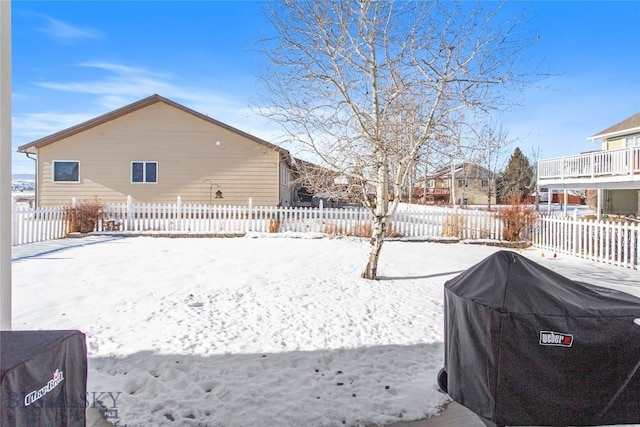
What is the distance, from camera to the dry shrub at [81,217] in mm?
13734

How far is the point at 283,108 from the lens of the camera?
7.81 m

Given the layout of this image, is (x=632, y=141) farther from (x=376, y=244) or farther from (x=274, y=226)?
(x=376, y=244)

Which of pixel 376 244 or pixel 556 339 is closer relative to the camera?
pixel 556 339

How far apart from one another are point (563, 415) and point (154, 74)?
14.8 metres

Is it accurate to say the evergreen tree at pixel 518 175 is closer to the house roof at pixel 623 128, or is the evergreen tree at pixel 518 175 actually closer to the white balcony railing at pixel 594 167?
the house roof at pixel 623 128

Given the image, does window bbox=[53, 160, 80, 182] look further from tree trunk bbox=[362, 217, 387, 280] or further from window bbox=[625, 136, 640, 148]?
window bbox=[625, 136, 640, 148]

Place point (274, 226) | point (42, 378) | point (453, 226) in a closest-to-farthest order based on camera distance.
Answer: point (42, 378), point (453, 226), point (274, 226)

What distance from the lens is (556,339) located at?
2.55 m

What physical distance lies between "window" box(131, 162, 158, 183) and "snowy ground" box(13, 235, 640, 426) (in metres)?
9.03

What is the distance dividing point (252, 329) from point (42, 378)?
318 centimetres

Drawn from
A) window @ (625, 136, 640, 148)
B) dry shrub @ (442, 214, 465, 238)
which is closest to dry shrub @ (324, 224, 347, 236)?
dry shrub @ (442, 214, 465, 238)

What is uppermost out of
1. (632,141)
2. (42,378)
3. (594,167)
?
(632,141)

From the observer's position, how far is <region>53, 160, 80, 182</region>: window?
18.3m

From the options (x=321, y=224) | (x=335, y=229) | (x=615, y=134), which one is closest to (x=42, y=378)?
(x=335, y=229)
